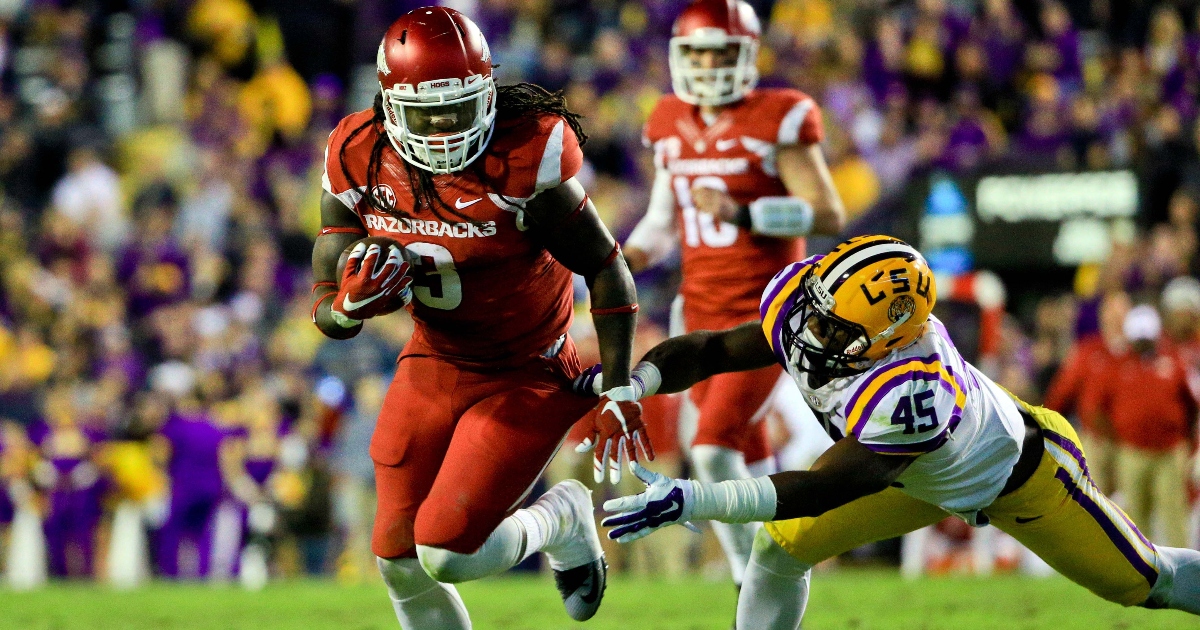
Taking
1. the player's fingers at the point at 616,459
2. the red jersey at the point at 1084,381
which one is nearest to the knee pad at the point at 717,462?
the player's fingers at the point at 616,459

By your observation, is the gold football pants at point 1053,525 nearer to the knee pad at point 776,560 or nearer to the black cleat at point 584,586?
the knee pad at point 776,560

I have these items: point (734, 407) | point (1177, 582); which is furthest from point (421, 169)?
point (1177, 582)

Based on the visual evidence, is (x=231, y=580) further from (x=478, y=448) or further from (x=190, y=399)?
(x=478, y=448)

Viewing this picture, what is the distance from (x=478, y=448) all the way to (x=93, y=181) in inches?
322

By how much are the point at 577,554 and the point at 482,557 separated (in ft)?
1.60

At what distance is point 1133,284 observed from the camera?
8922 millimetres

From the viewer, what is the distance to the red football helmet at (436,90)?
3494 mm

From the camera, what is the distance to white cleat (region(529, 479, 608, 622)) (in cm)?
399

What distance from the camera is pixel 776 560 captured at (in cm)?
381

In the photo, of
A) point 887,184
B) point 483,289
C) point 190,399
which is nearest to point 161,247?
point 190,399

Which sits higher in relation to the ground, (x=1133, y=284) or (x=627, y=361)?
(x=627, y=361)

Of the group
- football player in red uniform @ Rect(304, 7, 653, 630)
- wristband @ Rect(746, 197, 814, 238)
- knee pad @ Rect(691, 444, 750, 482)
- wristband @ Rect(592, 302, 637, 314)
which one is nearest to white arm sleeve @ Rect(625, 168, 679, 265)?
wristband @ Rect(746, 197, 814, 238)

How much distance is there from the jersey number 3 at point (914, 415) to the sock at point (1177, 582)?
902 millimetres

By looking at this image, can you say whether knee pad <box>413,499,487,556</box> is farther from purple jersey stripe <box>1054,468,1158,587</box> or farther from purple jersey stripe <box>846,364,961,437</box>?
purple jersey stripe <box>1054,468,1158,587</box>
